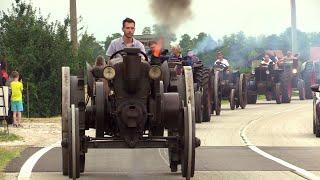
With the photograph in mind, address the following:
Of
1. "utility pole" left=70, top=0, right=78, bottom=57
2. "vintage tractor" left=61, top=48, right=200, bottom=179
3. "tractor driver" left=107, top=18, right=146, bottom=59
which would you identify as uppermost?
"utility pole" left=70, top=0, right=78, bottom=57

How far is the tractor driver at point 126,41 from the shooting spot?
1270cm

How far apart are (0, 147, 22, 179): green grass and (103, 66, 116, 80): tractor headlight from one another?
286cm

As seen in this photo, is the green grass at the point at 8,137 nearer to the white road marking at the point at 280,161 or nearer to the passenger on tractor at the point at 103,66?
the white road marking at the point at 280,161

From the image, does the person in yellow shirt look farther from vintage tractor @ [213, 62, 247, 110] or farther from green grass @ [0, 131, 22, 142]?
vintage tractor @ [213, 62, 247, 110]

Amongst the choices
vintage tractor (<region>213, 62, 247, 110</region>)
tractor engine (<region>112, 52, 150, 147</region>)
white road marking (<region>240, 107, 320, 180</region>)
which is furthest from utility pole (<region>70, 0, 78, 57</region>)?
tractor engine (<region>112, 52, 150, 147</region>)

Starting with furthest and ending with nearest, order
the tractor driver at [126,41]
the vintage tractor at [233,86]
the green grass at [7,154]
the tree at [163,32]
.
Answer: the vintage tractor at [233,86]
the green grass at [7,154]
the tree at [163,32]
the tractor driver at [126,41]

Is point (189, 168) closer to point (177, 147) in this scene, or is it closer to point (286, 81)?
point (177, 147)

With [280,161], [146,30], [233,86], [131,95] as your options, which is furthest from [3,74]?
[131,95]

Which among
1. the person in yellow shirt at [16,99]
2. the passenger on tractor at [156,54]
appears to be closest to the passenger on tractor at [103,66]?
the passenger on tractor at [156,54]

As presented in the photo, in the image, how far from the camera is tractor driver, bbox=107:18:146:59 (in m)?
12.7

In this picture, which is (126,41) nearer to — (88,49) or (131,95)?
(131,95)

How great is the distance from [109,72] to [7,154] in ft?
18.1

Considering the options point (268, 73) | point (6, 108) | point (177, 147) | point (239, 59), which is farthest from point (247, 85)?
point (177, 147)

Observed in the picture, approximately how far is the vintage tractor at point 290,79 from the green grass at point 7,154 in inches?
766
